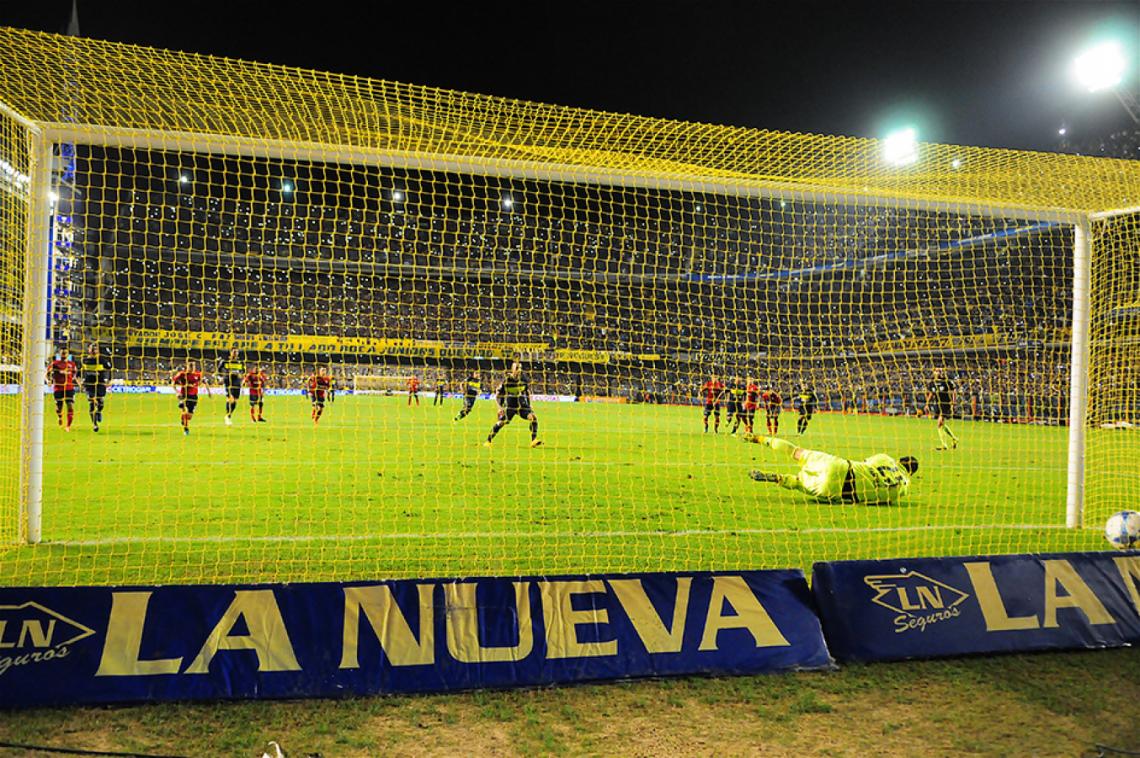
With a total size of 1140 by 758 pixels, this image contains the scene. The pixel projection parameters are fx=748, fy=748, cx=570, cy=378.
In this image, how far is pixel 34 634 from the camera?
3.51 metres

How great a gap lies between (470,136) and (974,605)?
4.73 m

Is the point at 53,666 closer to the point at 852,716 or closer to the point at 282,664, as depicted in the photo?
the point at 282,664

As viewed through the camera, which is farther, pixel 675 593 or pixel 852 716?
pixel 675 593

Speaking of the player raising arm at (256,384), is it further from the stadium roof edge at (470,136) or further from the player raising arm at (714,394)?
the stadium roof edge at (470,136)

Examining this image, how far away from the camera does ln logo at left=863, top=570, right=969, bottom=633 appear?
14.2 feet

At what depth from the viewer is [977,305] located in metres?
27.8

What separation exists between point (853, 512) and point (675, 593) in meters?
5.43

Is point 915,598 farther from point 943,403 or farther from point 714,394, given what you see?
point 943,403

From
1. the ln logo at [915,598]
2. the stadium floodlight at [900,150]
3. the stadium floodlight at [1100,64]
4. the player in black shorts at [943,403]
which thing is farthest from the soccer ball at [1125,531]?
the player in black shorts at [943,403]

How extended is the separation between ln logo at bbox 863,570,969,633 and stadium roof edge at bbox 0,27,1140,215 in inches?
132

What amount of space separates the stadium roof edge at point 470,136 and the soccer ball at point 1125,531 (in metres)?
2.90

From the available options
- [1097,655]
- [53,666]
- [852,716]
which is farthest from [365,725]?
[1097,655]

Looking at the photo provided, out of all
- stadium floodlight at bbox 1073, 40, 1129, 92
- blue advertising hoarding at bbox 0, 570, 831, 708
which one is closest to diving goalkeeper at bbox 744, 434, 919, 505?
blue advertising hoarding at bbox 0, 570, 831, 708

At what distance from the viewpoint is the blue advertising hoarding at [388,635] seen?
351 centimetres
